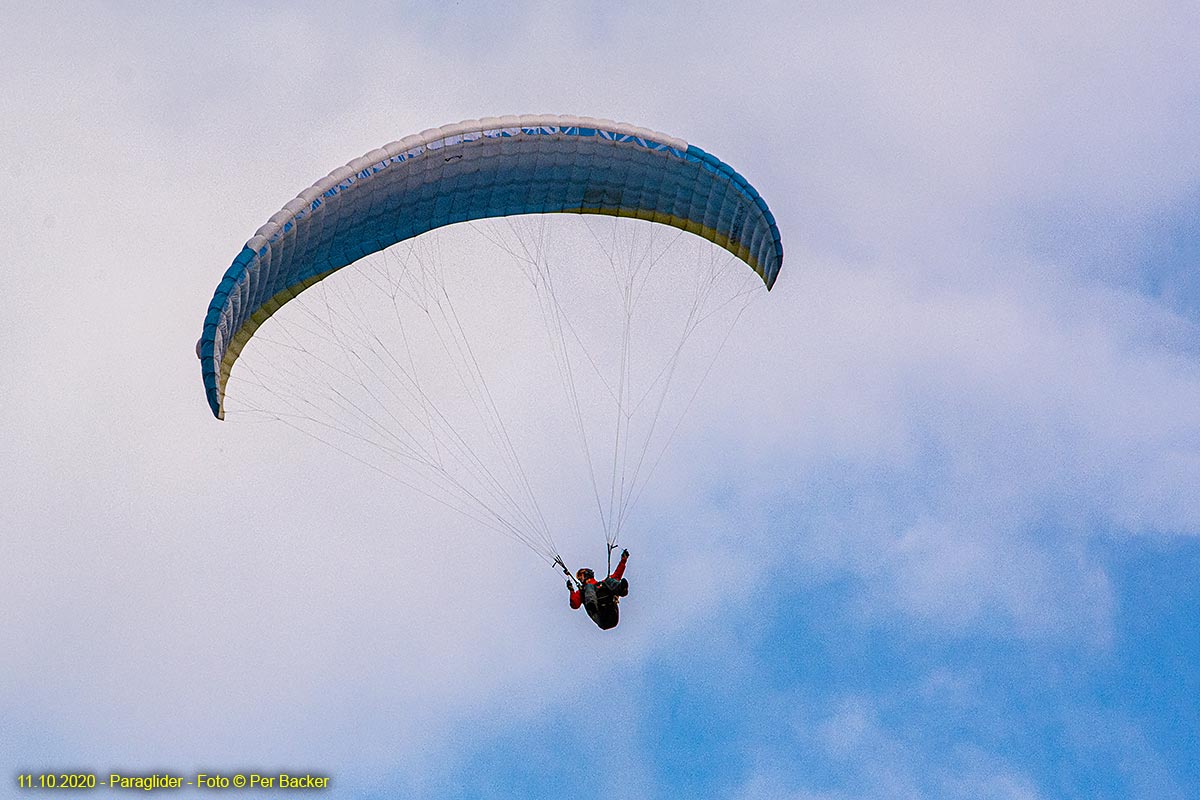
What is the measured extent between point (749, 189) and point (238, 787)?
15.0m

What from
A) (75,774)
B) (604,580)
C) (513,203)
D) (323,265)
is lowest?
(75,774)

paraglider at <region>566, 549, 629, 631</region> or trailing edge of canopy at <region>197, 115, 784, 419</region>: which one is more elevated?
trailing edge of canopy at <region>197, 115, 784, 419</region>

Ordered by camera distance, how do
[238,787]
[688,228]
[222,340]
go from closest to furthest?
[222,340] < [238,787] < [688,228]

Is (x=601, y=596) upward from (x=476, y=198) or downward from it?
downward

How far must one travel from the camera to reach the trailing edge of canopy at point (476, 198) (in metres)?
33.0

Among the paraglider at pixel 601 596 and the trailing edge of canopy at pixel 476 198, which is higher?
the trailing edge of canopy at pixel 476 198

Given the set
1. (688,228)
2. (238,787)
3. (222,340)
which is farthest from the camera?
(688,228)

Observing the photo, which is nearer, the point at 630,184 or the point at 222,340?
the point at 222,340

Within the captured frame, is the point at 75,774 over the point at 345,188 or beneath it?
beneath

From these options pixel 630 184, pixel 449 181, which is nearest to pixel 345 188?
pixel 449 181

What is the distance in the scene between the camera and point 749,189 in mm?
35906

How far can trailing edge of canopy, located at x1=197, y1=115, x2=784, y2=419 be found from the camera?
32969 mm

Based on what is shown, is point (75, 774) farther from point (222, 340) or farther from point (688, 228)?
point (688, 228)

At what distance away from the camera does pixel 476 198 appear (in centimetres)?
3553
